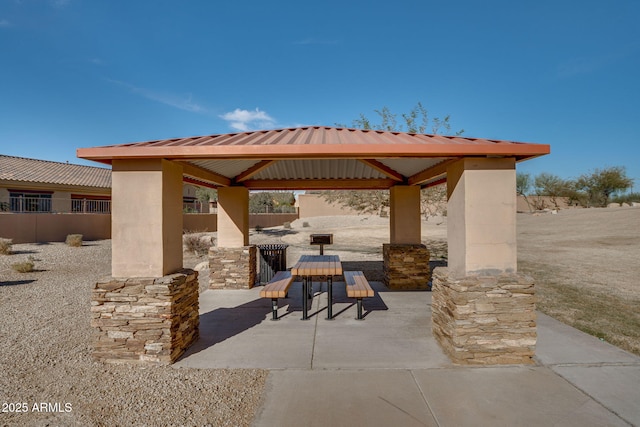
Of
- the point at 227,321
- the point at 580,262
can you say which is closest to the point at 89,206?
the point at 227,321

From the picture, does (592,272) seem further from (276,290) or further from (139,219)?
(139,219)

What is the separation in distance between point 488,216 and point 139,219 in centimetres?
478

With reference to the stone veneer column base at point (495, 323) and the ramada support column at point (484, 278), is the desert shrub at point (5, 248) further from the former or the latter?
the stone veneer column base at point (495, 323)

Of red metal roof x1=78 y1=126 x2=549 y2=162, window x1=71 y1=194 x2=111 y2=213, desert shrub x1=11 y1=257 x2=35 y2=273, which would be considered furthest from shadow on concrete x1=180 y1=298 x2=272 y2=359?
window x1=71 y1=194 x2=111 y2=213

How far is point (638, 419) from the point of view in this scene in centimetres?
300

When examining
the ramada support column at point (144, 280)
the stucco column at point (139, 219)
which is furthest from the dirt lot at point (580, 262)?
the stucco column at point (139, 219)

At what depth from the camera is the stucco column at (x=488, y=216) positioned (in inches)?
168

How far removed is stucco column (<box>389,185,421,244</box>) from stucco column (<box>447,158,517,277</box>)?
4.04 metres

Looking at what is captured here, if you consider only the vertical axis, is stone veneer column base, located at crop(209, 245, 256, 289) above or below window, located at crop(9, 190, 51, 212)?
below

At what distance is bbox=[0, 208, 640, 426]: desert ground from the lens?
3203 millimetres

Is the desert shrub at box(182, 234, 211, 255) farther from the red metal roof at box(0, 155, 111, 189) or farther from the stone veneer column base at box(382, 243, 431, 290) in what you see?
the red metal roof at box(0, 155, 111, 189)

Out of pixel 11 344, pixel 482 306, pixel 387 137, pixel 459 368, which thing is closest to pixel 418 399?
pixel 459 368

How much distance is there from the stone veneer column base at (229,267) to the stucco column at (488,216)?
5530 mm

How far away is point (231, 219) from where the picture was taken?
333 inches
